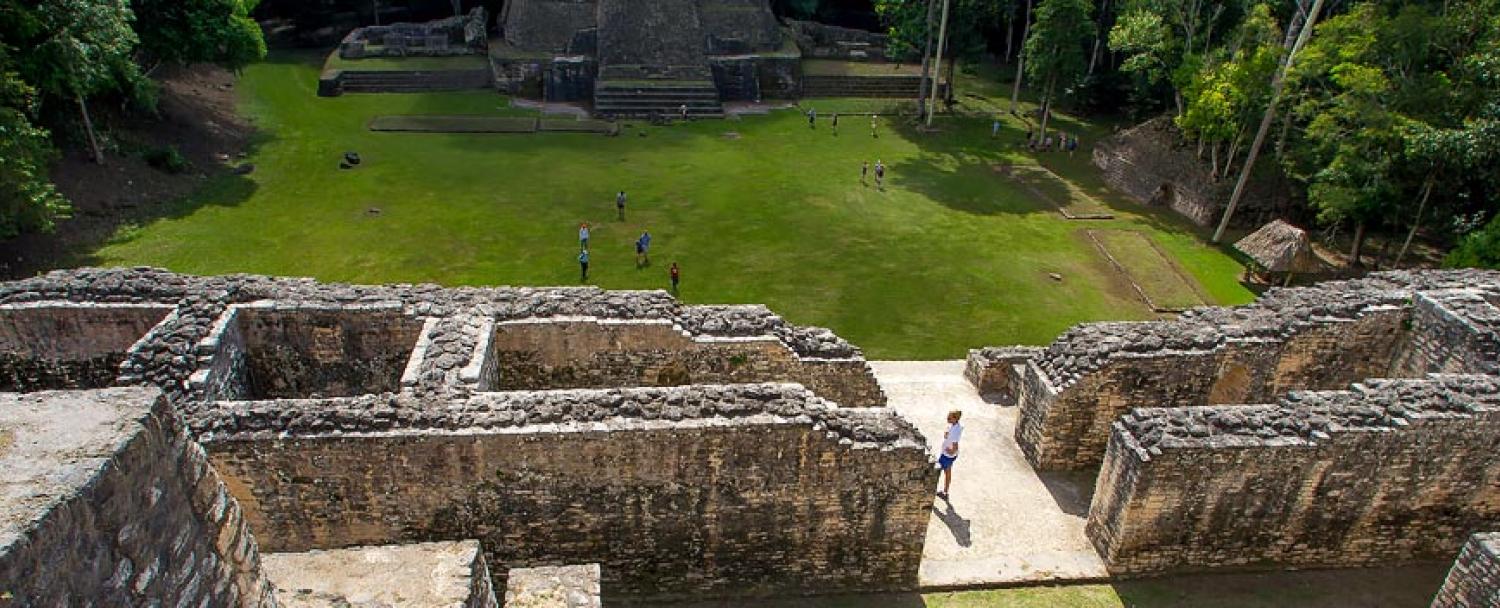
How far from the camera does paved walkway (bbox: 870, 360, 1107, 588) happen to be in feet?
29.9

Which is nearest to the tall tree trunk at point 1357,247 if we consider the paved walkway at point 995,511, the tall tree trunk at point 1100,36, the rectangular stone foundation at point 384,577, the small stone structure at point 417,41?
the paved walkway at point 995,511

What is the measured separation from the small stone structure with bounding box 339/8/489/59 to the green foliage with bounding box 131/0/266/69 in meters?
10.1

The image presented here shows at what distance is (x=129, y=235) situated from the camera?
59.3ft

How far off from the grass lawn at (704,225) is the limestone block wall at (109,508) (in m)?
11.8

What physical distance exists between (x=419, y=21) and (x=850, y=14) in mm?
22232

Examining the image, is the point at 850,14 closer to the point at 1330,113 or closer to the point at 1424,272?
the point at 1330,113

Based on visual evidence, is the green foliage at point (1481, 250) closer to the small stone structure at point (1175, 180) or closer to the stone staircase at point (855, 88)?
the small stone structure at point (1175, 180)

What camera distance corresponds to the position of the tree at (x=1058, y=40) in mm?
26125

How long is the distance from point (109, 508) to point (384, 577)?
2636 mm

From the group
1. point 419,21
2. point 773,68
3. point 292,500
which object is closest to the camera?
point 292,500

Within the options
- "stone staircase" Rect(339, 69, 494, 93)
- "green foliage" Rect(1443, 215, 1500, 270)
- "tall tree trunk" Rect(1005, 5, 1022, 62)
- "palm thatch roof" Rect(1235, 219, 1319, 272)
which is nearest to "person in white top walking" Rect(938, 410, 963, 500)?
"palm thatch roof" Rect(1235, 219, 1319, 272)

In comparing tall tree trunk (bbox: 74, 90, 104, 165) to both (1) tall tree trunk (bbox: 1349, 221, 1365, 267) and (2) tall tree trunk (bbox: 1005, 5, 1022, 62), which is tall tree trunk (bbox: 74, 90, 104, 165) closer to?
(1) tall tree trunk (bbox: 1349, 221, 1365, 267)

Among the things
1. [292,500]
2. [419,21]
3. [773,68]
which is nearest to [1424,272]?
[292,500]

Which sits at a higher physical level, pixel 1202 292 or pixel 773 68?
pixel 773 68
